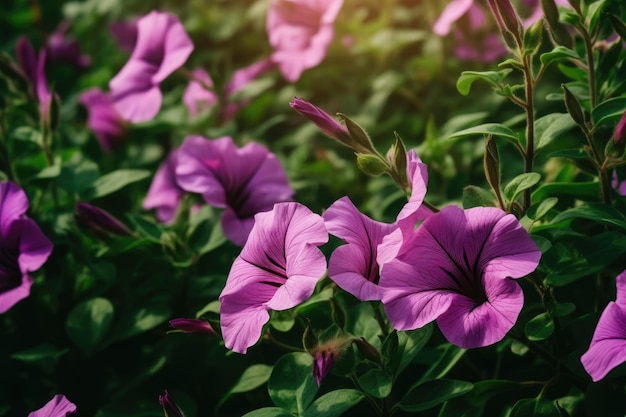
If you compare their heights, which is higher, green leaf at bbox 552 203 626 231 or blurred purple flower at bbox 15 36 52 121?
green leaf at bbox 552 203 626 231

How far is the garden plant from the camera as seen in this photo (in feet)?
2.82

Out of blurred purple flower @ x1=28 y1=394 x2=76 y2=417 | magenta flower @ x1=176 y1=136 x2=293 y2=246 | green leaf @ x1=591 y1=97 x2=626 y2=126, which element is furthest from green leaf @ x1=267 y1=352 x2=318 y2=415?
green leaf @ x1=591 y1=97 x2=626 y2=126

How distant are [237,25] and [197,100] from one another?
0.50m

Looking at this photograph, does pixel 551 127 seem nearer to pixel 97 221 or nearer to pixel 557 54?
pixel 557 54

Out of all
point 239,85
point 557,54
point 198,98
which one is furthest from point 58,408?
point 239,85

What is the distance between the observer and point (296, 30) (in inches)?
66.1

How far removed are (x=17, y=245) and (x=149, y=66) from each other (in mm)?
520

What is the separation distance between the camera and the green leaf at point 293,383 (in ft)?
2.96

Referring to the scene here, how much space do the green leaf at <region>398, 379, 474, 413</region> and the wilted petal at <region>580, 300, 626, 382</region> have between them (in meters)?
0.15

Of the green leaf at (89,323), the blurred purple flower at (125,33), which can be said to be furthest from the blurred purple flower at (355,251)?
the blurred purple flower at (125,33)

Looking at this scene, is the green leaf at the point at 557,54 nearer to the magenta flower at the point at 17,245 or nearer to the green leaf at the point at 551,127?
the green leaf at the point at 551,127

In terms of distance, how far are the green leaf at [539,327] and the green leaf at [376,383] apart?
166mm

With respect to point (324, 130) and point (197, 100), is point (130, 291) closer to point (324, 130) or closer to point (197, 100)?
point (324, 130)

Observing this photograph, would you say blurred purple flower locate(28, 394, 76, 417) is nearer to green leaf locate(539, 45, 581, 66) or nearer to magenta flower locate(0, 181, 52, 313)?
magenta flower locate(0, 181, 52, 313)
